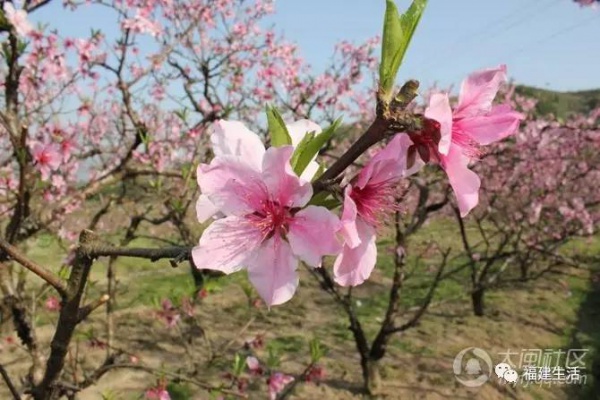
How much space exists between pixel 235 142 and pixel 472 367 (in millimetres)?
5610

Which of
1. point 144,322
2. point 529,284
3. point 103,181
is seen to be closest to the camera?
point 103,181

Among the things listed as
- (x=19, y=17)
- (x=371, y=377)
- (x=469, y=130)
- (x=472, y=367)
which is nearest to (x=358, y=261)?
(x=469, y=130)

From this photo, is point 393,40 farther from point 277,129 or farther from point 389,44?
point 277,129

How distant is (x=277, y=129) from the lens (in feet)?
2.99

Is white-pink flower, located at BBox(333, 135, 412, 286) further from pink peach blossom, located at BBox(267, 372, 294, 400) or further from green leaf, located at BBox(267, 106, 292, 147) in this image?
pink peach blossom, located at BBox(267, 372, 294, 400)

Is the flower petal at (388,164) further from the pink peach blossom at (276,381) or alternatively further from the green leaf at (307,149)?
the pink peach blossom at (276,381)

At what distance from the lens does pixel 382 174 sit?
0.90 meters

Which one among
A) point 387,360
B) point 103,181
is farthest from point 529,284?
point 103,181

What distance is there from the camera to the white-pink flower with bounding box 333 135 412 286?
0.84 meters

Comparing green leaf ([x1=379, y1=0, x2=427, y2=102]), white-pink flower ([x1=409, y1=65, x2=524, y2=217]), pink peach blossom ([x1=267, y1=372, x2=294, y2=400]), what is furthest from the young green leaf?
pink peach blossom ([x1=267, y1=372, x2=294, y2=400])

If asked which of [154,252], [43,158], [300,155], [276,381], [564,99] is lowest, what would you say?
[276,381]

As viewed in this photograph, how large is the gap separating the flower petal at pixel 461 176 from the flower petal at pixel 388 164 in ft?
0.24

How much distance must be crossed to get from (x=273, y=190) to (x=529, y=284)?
9947mm

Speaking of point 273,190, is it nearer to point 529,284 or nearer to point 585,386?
point 585,386
